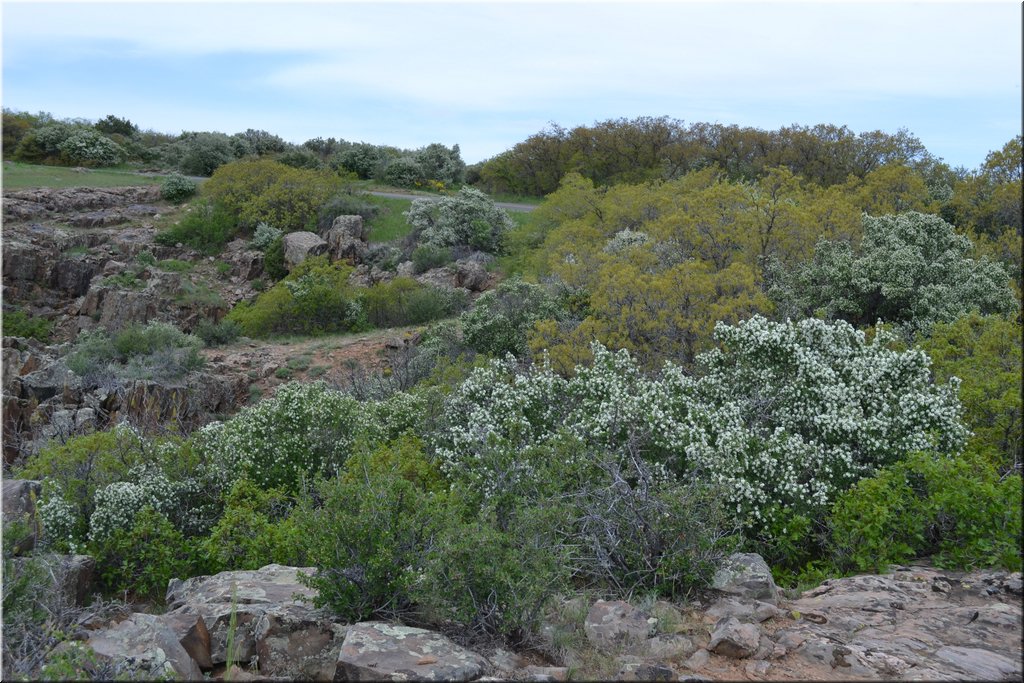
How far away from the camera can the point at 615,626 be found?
14.4 feet

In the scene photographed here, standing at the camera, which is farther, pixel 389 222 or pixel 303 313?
pixel 389 222

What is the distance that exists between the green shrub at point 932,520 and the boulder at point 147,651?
4534 mm

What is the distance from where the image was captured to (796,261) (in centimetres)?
1402

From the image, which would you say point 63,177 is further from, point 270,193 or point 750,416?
→ point 750,416

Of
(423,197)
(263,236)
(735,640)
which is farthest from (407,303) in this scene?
(735,640)

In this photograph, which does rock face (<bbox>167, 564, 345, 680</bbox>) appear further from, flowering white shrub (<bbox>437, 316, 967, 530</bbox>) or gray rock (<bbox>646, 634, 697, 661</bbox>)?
flowering white shrub (<bbox>437, 316, 967, 530</bbox>)

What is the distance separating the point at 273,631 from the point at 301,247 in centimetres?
2279

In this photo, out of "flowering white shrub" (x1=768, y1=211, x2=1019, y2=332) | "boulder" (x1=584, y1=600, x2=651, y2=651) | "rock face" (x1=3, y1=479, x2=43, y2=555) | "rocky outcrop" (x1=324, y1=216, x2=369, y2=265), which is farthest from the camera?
"rocky outcrop" (x1=324, y1=216, x2=369, y2=265)

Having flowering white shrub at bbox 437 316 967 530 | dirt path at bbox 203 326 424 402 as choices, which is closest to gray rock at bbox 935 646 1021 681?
flowering white shrub at bbox 437 316 967 530

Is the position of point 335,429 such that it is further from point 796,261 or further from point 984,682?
point 796,261

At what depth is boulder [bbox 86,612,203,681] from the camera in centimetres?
362

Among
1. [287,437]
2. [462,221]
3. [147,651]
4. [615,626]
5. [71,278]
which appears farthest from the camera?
[462,221]

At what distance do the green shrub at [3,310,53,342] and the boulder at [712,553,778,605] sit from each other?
66.3 feet

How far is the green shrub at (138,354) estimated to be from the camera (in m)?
15.4
